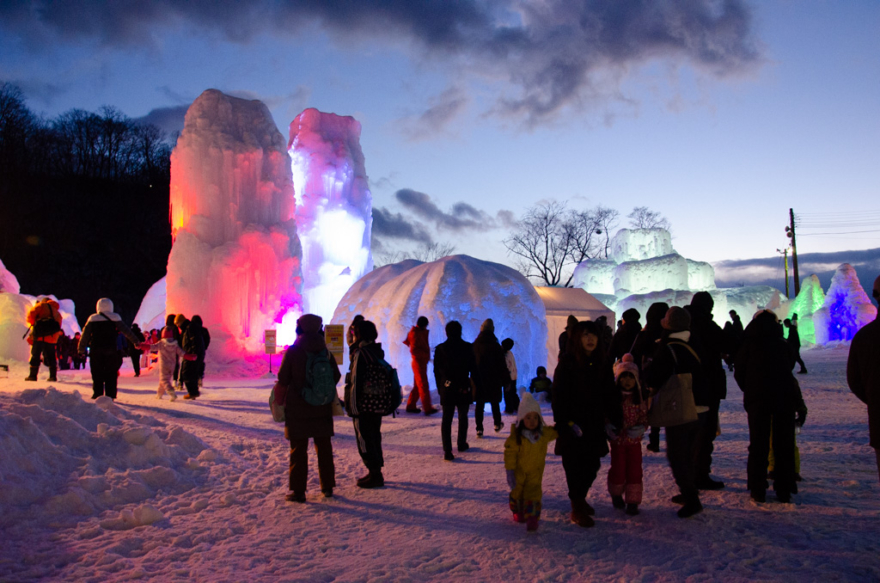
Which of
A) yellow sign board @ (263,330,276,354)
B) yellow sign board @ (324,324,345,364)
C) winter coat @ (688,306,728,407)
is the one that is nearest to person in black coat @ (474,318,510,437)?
winter coat @ (688,306,728,407)

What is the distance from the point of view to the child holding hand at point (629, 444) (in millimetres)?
4840

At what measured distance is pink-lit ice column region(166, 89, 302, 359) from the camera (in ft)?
76.6

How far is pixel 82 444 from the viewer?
5859 mm

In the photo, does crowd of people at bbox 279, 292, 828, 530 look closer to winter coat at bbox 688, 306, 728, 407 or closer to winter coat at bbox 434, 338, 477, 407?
winter coat at bbox 688, 306, 728, 407

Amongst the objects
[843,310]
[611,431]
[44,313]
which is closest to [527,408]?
[611,431]

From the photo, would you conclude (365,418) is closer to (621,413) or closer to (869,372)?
(621,413)

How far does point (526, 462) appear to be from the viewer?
15.1 feet

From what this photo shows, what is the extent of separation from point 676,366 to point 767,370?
3.11 feet

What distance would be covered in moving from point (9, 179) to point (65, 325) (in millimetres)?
19515

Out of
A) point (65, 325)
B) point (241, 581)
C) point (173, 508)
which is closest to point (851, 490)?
point (241, 581)

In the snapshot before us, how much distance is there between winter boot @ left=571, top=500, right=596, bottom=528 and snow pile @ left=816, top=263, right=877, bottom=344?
1199 inches

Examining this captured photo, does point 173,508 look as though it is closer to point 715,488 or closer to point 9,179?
point 715,488

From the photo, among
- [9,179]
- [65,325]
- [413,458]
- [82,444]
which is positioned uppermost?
[9,179]

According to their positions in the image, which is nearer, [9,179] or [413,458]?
[413,458]
